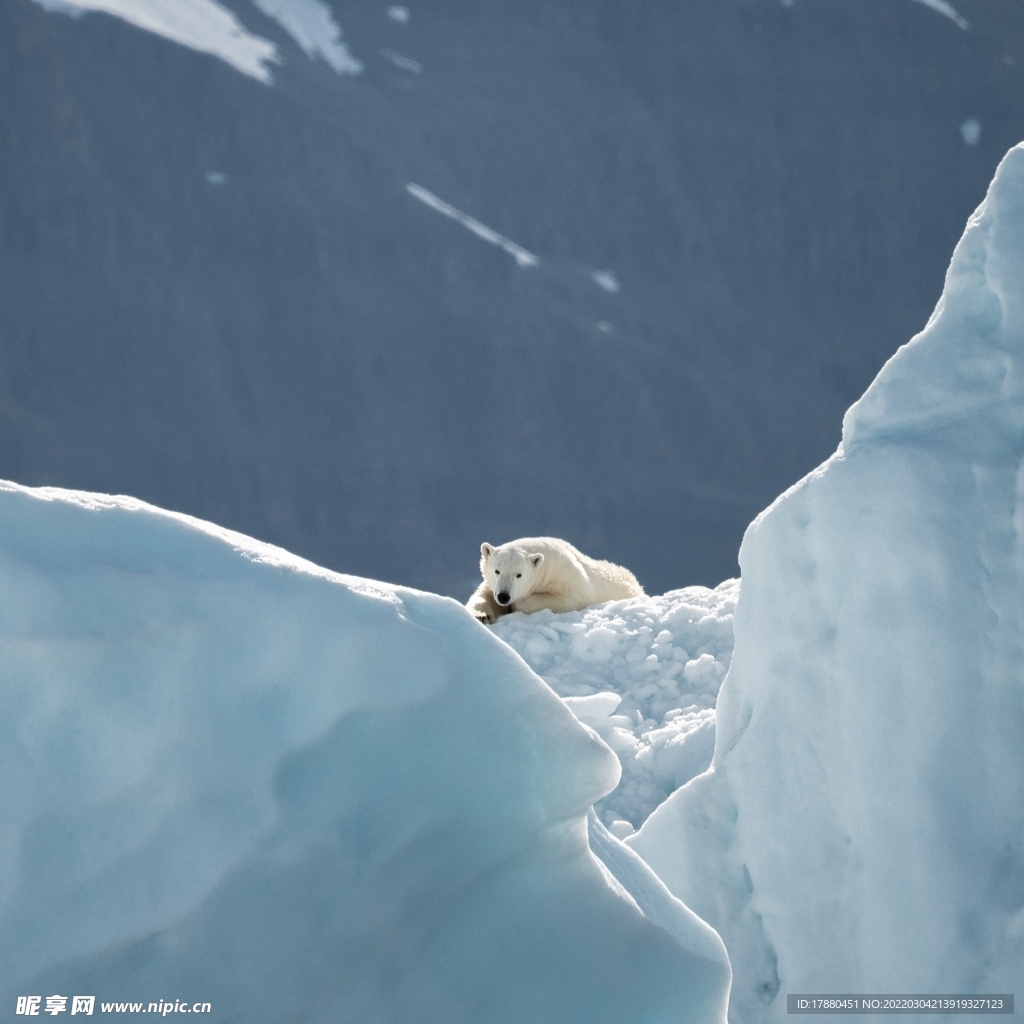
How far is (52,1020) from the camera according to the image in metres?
1.40

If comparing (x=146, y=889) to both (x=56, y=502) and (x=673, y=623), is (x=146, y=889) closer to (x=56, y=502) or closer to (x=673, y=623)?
(x=56, y=502)

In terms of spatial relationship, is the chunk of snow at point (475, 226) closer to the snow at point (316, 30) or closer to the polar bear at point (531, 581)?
the snow at point (316, 30)

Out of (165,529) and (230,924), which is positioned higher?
(165,529)

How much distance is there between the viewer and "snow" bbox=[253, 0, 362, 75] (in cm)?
2164

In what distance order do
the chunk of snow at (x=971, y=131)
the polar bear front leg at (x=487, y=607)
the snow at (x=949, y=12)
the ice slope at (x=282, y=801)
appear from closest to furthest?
the ice slope at (x=282, y=801), the polar bear front leg at (x=487, y=607), the snow at (x=949, y=12), the chunk of snow at (x=971, y=131)

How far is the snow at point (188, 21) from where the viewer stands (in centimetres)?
2123

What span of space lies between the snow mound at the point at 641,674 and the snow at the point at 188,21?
1911 cm

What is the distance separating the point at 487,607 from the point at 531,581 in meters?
0.36

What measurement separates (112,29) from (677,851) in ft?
74.4

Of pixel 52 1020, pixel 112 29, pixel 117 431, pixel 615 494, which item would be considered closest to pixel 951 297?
pixel 52 1020

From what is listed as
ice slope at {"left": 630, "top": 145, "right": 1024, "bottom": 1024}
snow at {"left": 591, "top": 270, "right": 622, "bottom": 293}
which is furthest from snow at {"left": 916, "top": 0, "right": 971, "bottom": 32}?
ice slope at {"left": 630, "top": 145, "right": 1024, "bottom": 1024}

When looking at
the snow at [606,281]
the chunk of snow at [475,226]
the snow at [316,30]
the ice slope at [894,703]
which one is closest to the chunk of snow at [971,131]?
the snow at [606,281]

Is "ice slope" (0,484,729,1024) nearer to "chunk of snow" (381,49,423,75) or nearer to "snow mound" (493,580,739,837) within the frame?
"snow mound" (493,580,739,837)

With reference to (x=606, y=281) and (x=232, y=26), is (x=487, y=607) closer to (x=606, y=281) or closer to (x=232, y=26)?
(x=606, y=281)
